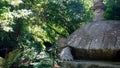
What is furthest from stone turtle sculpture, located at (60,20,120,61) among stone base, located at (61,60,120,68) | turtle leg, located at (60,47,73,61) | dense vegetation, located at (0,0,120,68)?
dense vegetation, located at (0,0,120,68)

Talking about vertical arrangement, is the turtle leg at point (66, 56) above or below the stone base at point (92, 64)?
above

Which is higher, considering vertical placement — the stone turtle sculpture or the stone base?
the stone turtle sculpture

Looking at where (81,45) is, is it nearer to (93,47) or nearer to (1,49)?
(93,47)

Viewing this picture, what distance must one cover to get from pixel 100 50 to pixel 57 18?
5.24 meters

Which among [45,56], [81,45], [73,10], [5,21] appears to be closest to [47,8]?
[73,10]

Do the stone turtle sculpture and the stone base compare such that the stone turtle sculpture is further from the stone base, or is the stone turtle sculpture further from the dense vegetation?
the dense vegetation

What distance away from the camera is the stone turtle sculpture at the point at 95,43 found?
5.51m

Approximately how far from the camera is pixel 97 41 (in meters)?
5.78

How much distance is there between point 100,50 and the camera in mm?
5543

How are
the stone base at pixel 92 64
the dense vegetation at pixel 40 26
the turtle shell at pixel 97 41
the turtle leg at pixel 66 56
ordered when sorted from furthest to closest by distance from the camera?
the dense vegetation at pixel 40 26, the turtle leg at pixel 66 56, the turtle shell at pixel 97 41, the stone base at pixel 92 64

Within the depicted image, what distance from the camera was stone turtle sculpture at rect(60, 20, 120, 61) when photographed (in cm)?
551

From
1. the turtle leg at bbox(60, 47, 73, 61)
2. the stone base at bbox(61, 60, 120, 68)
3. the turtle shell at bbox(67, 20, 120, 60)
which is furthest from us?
the turtle leg at bbox(60, 47, 73, 61)

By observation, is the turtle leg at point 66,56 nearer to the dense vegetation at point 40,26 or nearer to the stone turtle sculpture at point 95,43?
the stone turtle sculpture at point 95,43

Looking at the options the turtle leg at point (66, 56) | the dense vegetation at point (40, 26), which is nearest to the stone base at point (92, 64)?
the turtle leg at point (66, 56)
